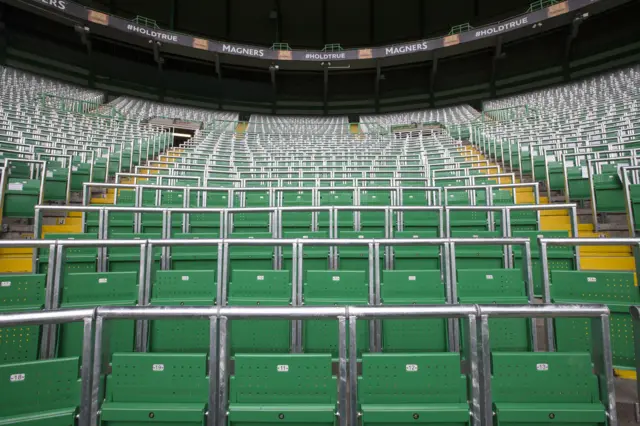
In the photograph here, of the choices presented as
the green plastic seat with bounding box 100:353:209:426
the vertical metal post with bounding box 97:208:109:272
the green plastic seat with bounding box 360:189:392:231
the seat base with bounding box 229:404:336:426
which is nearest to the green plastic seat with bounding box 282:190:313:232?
the green plastic seat with bounding box 360:189:392:231

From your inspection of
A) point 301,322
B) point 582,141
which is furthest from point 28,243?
point 582,141

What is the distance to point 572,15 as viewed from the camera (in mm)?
15109

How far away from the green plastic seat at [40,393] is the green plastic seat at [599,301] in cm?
314

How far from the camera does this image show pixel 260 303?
2975mm

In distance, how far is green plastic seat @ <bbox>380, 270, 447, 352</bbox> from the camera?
2805mm

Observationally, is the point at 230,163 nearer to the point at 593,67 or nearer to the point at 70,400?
the point at 70,400

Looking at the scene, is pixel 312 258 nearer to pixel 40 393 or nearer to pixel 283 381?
pixel 283 381

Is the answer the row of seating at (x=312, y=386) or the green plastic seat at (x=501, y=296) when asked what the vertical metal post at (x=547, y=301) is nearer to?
the green plastic seat at (x=501, y=296)

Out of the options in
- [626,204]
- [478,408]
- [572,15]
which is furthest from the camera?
[572,15]

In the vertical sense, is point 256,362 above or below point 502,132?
below

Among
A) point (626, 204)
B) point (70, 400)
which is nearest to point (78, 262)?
point (70, 400)

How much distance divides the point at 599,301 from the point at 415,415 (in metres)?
1.86

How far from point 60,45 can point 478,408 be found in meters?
21.4

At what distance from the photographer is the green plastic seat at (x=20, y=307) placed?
2567 millimetres
